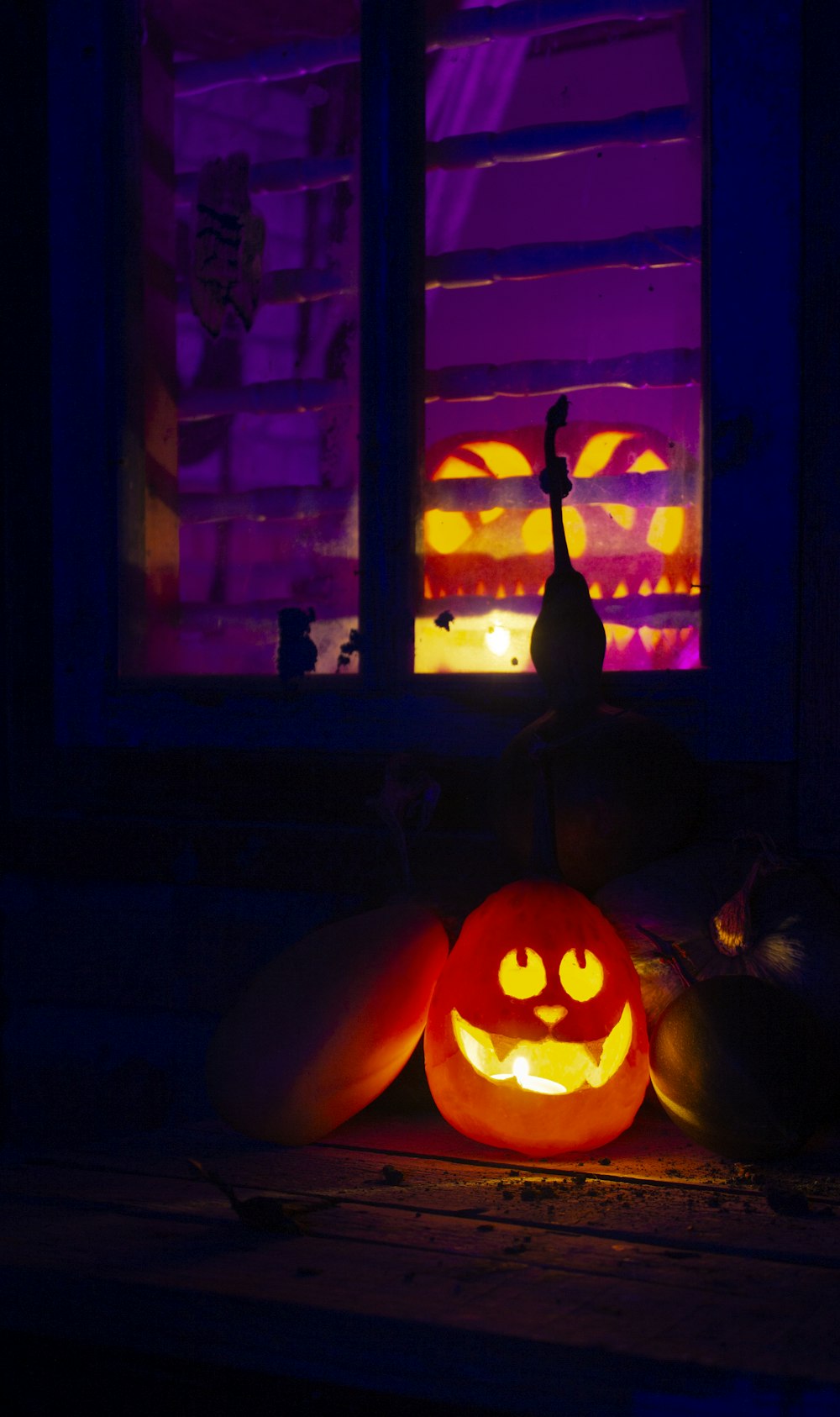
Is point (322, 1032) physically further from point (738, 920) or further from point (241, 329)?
point (241, 329)

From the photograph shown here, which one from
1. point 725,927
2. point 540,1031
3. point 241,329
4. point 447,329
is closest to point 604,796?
point 725,927

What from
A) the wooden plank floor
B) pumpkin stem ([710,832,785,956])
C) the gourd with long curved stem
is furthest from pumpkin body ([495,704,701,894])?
the wooden plank floor

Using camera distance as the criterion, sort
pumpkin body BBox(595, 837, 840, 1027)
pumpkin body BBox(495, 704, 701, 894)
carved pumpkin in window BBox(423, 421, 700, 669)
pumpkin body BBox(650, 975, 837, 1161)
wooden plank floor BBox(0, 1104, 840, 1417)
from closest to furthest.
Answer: wooden plank floor BBox(0, 1104, 840, 1417), pumpkin body BBox(650, 975, 837, 1161), pumpkin body BBox(595, 837, 840, 1027), pumpkin body BBox(495, 704, 701, 894), carved pumpkin in window BBox(423, 421, 700, 669)

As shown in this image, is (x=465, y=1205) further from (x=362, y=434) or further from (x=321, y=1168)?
(x=362, y=434)

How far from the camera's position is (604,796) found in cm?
251

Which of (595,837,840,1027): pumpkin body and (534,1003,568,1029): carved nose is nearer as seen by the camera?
(534,1003,568,1029): carved nose

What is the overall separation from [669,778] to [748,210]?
1.29 meters

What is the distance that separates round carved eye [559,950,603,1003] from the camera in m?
2.09

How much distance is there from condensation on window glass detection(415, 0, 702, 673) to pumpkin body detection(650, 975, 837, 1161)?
1078 mm

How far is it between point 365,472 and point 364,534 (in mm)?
158

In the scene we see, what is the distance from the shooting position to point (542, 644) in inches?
106

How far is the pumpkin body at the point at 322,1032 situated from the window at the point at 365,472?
2.82 feet

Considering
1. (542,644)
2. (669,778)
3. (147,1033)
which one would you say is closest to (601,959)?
(669,778)

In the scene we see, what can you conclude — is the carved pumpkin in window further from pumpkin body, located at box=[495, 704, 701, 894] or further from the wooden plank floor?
the wooden plank floor
